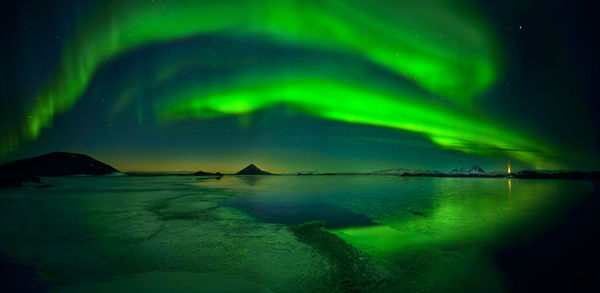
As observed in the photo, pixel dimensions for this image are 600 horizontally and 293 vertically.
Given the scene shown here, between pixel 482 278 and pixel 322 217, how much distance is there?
8454 mm

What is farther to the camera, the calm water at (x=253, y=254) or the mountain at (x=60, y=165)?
the mountain at (x=60, y=165)

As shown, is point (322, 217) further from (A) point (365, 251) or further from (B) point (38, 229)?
(B) point (38, 229)

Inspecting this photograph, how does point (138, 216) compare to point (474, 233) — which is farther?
point (138, 216)

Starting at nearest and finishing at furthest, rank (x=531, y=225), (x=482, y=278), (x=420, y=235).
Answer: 1. (x=482, y=278)
2. (x=420, y=235)
3. (x=531, y=225)

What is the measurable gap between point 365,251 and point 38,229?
11.7m

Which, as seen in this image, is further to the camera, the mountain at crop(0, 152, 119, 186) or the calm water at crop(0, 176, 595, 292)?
the mountain at crop(0, 152, 119, 186)

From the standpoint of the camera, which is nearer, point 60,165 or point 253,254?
point 253,254

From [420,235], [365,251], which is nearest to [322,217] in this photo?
A: [420,235]

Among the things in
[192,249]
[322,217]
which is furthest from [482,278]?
[322,217]

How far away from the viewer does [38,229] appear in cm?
993

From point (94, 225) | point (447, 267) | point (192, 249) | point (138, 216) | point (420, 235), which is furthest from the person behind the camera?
point (138, 216)

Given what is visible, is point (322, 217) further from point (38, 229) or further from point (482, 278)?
point (38, 229)

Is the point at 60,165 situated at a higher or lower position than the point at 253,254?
higher

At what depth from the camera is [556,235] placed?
10.3m
